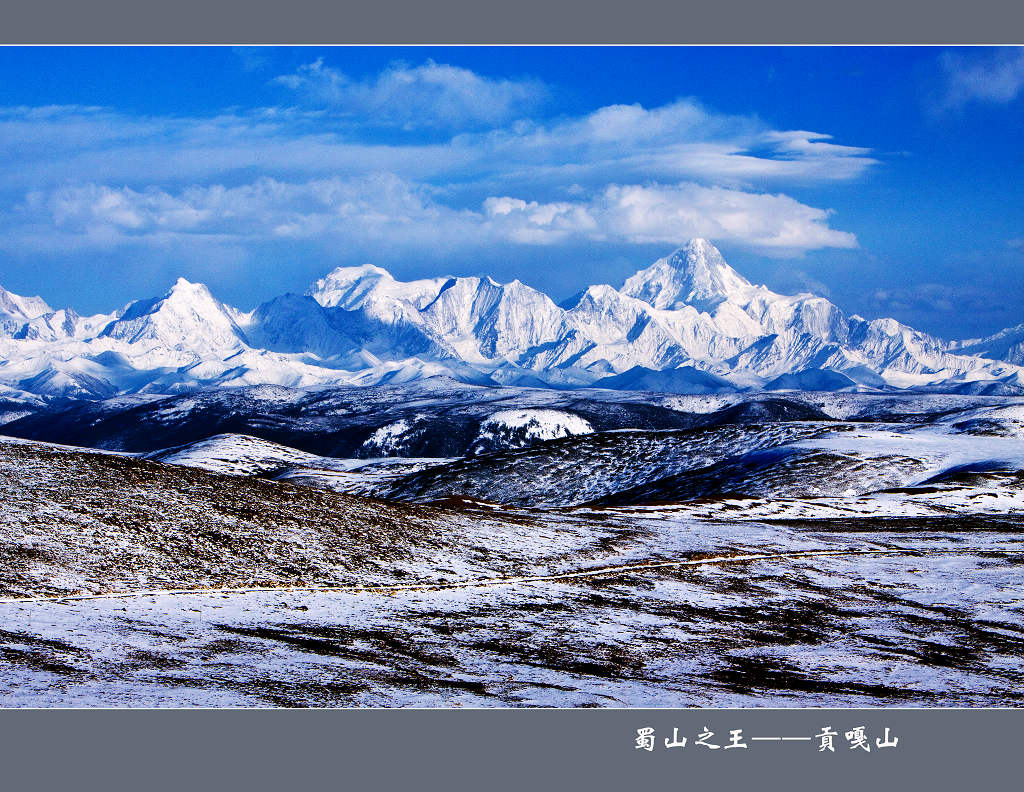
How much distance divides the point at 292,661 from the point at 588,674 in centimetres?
794

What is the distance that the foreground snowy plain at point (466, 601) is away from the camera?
2627 cm

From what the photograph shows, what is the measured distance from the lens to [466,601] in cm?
3853

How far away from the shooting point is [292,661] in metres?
27.8

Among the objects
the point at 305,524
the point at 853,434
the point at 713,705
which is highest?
the point at 853,434

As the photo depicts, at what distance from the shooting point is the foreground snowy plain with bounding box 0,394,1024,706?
26.3 meters

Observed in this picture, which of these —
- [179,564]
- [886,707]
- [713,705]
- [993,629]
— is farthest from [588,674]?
[179,564]

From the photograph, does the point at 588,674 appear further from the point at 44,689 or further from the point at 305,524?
the point at 305,524

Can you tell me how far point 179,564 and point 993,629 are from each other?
98.1ft

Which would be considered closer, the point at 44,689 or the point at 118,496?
the point at 44,689

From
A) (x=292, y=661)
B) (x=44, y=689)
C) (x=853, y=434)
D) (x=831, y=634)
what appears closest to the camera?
(x=44, y=689)

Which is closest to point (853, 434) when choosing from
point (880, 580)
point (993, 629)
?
point (880, 580)

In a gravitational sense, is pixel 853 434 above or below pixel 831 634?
above

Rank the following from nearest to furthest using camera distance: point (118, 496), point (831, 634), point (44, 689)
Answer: point (44, 689) < point (831, 634) < point (118, 496)

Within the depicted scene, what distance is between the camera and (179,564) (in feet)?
133
